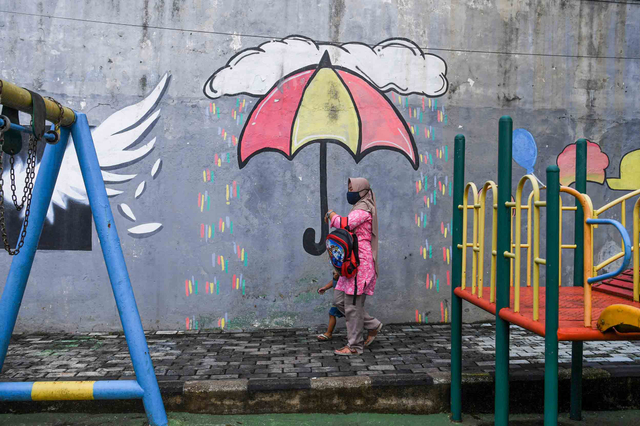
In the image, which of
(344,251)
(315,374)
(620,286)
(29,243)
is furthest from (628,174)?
(29,243)

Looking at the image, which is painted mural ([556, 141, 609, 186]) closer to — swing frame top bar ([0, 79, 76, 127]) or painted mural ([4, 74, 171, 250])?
painted mural ([4, 74, 171, 250])

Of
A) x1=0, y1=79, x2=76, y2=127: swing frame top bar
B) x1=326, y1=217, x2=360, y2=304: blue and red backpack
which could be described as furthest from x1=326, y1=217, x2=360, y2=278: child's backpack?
x1=0, y1=79, x2=76, y2=127: swing frame top bar

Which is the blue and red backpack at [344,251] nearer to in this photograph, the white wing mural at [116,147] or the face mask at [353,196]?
the face mask at [353,196]

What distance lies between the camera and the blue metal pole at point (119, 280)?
122 inches

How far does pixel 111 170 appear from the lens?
5953 mm

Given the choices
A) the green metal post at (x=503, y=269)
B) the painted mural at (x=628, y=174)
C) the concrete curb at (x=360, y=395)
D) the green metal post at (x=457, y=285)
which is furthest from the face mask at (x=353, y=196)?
the painted mural at (x=628, y=174)

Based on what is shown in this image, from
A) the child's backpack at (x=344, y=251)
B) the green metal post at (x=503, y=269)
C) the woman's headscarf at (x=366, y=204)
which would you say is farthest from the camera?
the woman's headscarf at (x=366, y=204)

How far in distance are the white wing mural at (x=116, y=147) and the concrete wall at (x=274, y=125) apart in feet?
0.05

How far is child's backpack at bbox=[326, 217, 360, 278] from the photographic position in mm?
4863

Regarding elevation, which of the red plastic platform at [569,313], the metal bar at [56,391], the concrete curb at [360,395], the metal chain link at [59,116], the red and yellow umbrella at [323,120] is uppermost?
the red and yellow umbrella at [323,120]

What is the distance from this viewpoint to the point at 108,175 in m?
5.95

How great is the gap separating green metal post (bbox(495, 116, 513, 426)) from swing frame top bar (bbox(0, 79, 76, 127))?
2743 millimetres

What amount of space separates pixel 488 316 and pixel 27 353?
16.8 ft

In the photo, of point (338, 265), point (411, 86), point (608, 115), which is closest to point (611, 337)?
point (338, 265)
